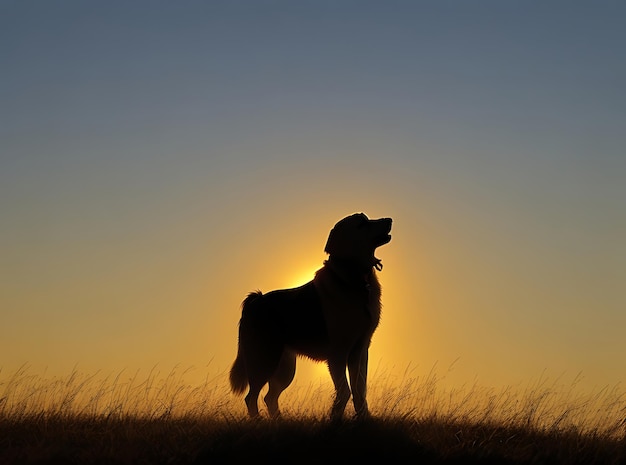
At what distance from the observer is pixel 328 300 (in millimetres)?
10938

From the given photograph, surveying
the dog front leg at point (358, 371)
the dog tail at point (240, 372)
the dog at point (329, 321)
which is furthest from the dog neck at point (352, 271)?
the dog tail at point (240, 372)

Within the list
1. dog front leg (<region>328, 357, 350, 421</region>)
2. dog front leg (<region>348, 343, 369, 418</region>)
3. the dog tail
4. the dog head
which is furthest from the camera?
the dog tail

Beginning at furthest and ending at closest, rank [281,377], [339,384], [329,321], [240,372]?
[240,372] < [281,377] < [329,321] < [339,384]

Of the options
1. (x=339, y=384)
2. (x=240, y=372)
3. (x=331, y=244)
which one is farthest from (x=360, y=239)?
(x=240, y=372)

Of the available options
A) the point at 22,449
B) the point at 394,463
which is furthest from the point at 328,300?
the point at 22,449

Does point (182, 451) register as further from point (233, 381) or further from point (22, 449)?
point (233, 381)

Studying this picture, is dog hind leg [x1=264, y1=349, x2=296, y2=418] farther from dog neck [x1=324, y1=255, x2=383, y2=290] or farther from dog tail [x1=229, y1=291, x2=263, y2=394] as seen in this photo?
dog neck [x1=324, y1=255, x2=383, y2=290]

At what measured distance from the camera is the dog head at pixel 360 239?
1097 centimetres

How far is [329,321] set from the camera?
1085 centimetres

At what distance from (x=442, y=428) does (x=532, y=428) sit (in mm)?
1216

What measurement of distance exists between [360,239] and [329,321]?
116 centimetres

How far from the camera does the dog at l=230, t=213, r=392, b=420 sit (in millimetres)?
10750

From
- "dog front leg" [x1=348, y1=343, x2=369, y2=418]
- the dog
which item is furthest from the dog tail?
"dog front leg" [x1=348, y1=343, x2=369, y2=418]

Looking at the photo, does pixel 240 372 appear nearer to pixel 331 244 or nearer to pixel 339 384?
pixel 339 384
